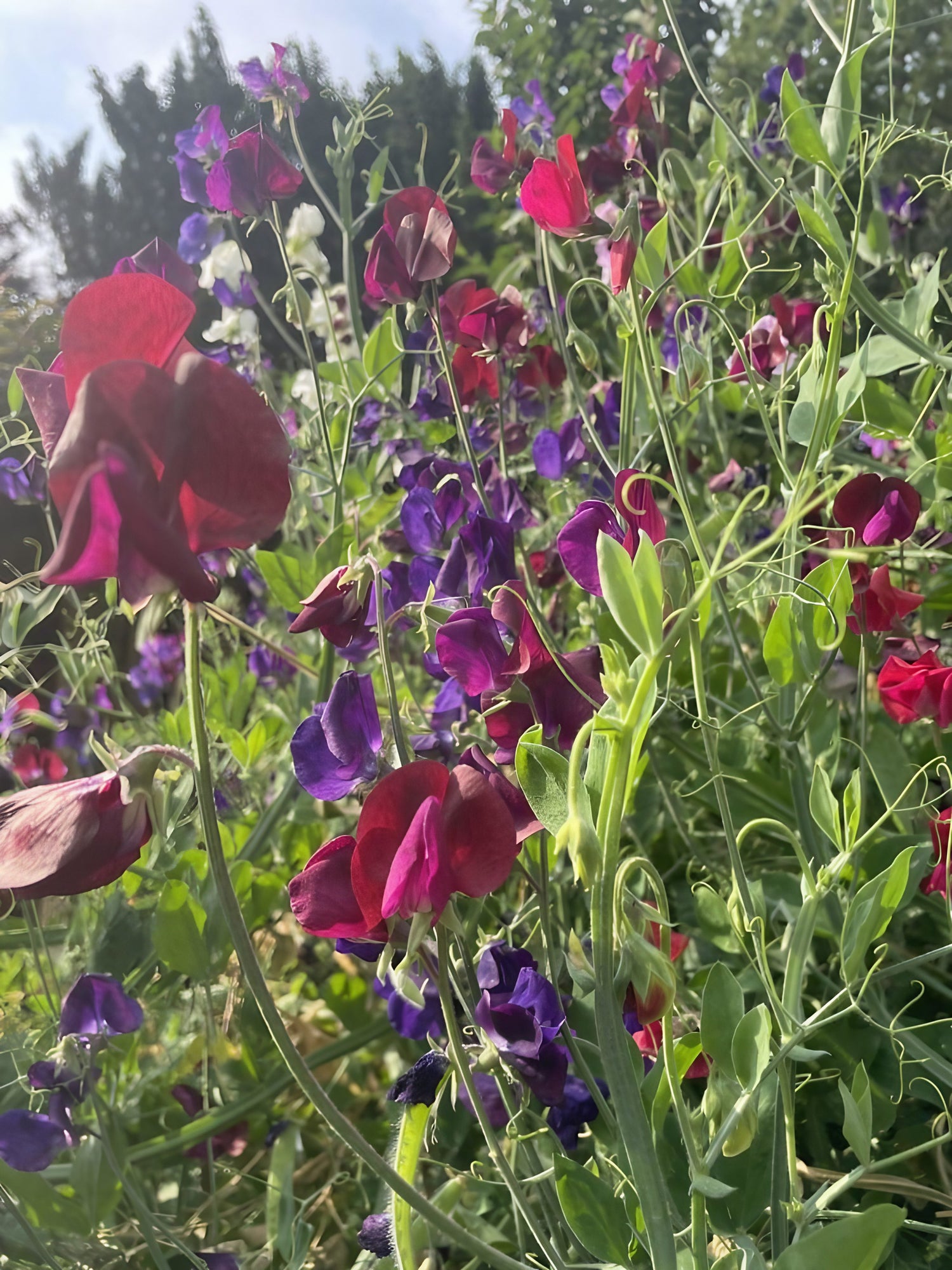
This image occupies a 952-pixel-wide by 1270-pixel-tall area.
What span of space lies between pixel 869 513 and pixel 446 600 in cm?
37

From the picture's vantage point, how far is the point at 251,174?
0.93 metres

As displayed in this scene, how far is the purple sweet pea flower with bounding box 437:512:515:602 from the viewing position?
1.91ft

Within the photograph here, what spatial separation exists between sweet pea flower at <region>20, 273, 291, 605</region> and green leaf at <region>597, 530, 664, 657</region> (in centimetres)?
12

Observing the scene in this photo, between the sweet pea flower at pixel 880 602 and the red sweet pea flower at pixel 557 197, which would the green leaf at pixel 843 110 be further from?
the sweet pea flower at pixel 880 602

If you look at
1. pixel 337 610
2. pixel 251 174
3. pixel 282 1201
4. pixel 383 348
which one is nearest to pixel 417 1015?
pixel 282 1201

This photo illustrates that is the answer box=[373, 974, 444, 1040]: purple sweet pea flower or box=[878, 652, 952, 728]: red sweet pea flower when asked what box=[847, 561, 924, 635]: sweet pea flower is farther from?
box=[373, 974, 444, 1040]: purple sweet pea flower

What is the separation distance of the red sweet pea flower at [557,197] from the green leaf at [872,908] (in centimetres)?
51

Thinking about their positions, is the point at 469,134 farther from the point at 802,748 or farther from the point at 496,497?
the point at 802,748

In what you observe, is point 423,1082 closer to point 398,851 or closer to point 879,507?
point 398,851

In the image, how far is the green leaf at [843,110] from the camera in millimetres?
600

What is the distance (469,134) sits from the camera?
1.86m

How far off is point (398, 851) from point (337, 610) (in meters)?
0.16

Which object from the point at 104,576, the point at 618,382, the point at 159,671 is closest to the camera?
the point at 104,576

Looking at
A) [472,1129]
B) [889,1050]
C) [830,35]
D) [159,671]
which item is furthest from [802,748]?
[159,671]
